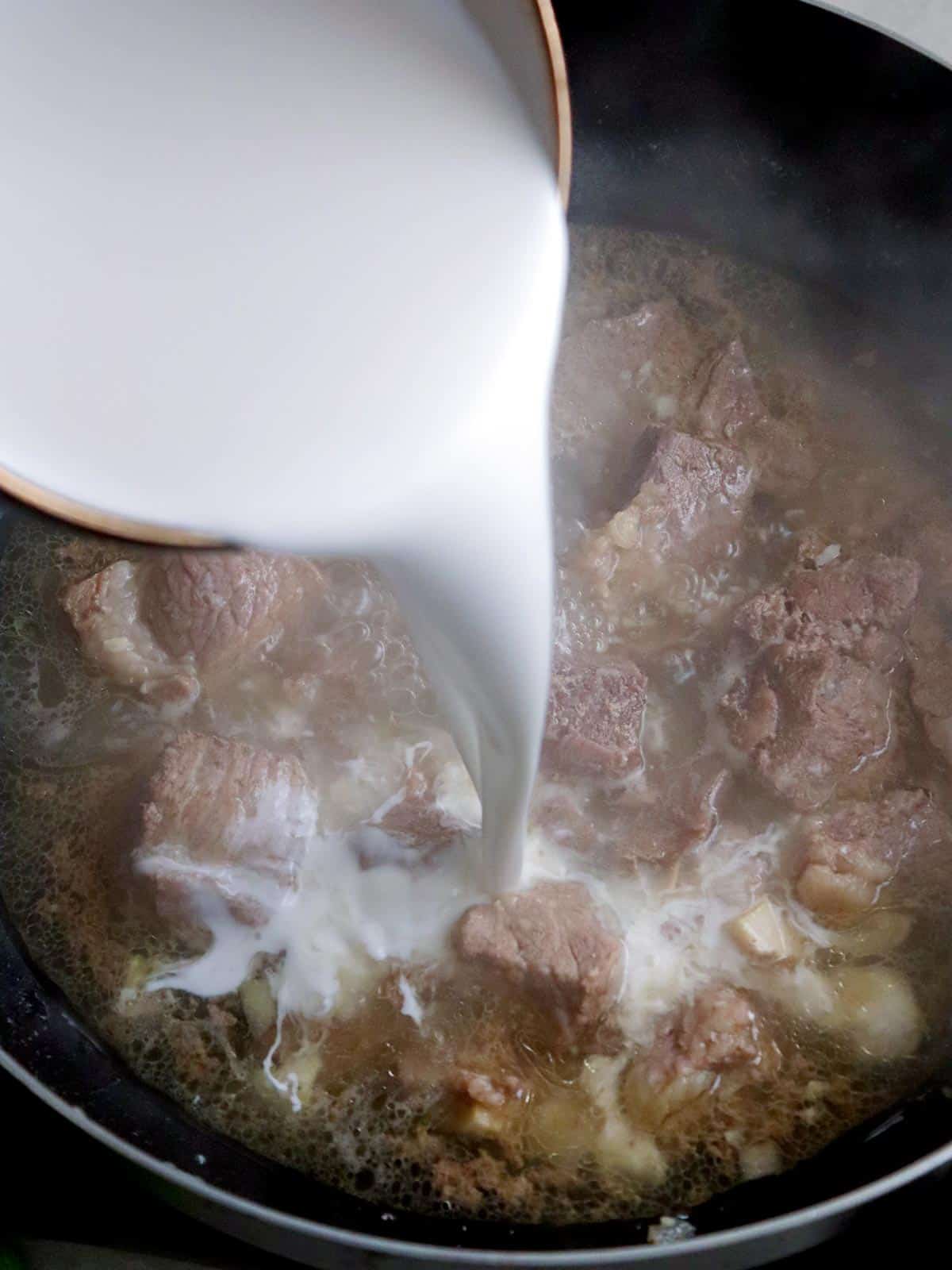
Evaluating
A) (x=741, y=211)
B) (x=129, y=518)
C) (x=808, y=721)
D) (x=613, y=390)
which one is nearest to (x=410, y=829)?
(x=808, y=721)

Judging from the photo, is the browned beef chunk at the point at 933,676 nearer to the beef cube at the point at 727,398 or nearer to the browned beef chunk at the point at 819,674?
the browned beef chunk at the point at 819,674

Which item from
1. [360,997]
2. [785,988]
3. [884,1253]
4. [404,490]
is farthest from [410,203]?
[884,1253]

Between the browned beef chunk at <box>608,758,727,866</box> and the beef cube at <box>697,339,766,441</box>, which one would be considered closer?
the browned beef chunk at <box>608,758,727,866</box>

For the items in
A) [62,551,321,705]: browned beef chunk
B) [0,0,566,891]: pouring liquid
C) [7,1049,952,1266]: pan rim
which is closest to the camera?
[0,0,566,891]: pouring liquid

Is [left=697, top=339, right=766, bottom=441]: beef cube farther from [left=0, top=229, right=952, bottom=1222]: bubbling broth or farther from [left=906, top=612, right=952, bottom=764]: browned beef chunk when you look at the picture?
[left=906, top=612, right=952, bottom=764]: browned beef chunk

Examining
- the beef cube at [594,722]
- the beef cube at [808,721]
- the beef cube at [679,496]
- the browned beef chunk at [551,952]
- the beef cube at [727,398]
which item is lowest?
the browned beef chunk at [551,952]

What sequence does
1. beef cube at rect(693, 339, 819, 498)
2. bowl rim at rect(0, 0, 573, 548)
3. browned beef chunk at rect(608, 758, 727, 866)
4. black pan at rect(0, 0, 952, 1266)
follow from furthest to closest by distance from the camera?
beef cube at rect(693, 339, 819, 498), browned beef chunk at rect(608, 758, 727, 866), black pan at rect(0, 0, 952, 1266), bowl rim at rect(0, 0, 573, 548)

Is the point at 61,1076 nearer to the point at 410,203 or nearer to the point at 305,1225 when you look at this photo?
the point at 305,1225

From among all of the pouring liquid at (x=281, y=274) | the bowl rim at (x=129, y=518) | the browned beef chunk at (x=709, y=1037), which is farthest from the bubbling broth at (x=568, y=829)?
the bowl rim at (x=129, y=518)

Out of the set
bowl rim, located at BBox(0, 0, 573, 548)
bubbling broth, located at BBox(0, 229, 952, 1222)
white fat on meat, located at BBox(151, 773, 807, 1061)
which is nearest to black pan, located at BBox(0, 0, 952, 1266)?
bubbling broth, located at BBox(0, 229, 952, 1222)
